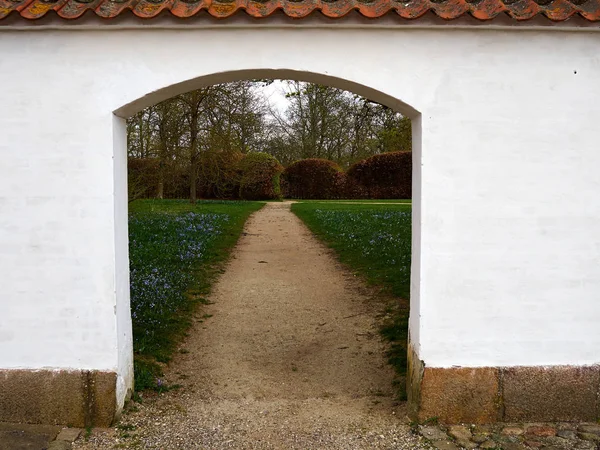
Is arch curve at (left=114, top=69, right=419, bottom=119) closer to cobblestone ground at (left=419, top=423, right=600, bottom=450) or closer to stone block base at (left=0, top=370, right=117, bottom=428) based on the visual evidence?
stone block base at (left=0, top=370, right=117, bottom=428)

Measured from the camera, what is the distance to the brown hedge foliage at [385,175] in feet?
89.2

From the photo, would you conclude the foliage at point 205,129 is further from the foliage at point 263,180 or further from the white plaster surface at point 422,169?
the white plaster surface at point 422,169

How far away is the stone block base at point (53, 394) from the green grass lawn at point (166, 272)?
62cm

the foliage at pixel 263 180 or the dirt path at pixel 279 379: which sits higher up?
the foliage at pixel 263 180

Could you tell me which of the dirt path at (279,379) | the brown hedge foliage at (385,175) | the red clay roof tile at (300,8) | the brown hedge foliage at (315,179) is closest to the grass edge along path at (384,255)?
the dirt path at (279,379)

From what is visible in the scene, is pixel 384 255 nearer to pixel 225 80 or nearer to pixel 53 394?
pixel 225 80

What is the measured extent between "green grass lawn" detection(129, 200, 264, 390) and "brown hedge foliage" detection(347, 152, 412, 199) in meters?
14.3

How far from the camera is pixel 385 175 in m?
27.9

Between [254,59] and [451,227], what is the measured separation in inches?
70.6

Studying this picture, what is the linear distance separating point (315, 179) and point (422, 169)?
25381 mm

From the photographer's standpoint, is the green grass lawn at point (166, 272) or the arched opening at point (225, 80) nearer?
the arched opening at point (225, 80)

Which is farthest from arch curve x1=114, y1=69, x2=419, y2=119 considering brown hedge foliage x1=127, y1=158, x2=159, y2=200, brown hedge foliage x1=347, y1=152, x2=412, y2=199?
brown hedge foliage x1=347, y1=152, x2=412, y2=199

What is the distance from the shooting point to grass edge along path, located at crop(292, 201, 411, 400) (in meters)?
5.57

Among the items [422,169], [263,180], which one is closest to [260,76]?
[422,169]
